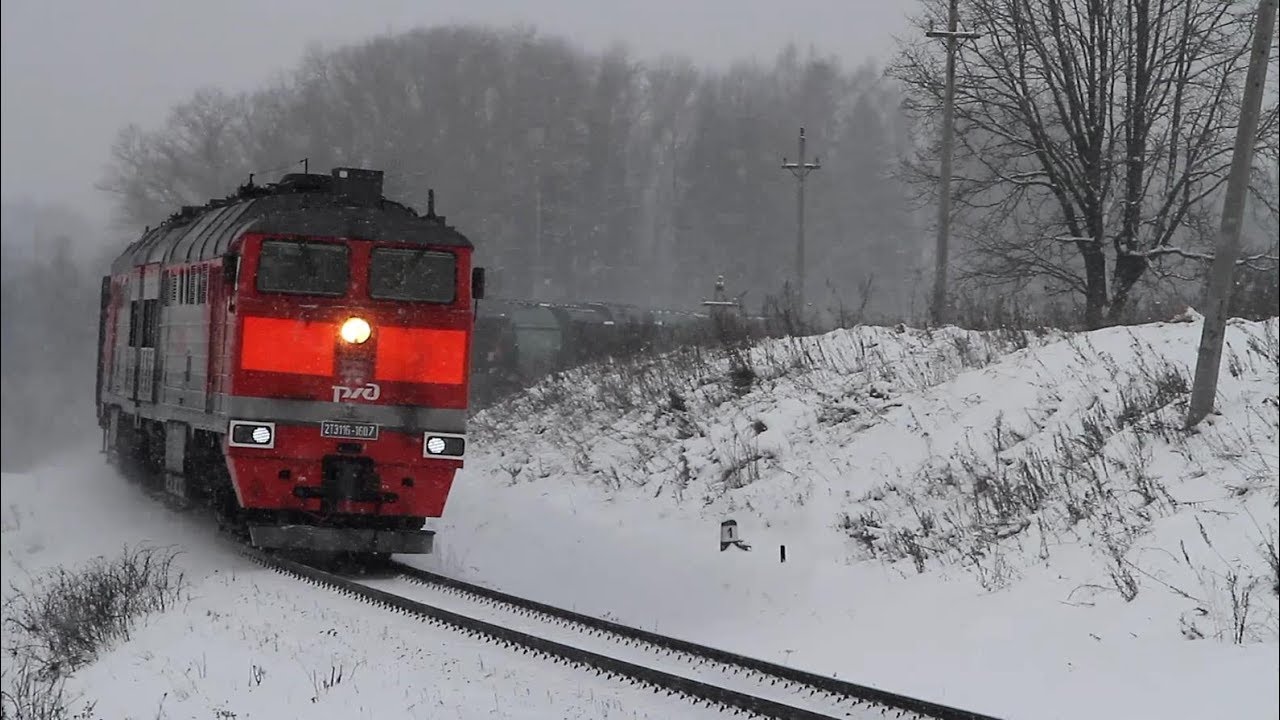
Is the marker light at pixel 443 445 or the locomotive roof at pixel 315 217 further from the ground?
the locomotive roof at pixel 315 217

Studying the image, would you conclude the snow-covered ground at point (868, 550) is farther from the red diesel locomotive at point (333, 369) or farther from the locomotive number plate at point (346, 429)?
the locomotive number plate at point (346, 429)

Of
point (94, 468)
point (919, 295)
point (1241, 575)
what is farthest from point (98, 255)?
point (1241, 575)

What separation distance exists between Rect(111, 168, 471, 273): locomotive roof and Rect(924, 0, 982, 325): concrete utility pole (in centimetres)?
705

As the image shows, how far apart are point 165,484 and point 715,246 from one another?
12.3 meters

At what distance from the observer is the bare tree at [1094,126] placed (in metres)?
17.1

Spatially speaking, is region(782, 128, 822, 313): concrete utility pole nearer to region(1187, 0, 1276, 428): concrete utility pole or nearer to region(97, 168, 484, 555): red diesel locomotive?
region(97, 168, 484, 555): red diesel locomotive

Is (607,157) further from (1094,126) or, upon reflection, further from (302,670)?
(302,670)

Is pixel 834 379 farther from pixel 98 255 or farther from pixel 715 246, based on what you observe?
pixel 98 255

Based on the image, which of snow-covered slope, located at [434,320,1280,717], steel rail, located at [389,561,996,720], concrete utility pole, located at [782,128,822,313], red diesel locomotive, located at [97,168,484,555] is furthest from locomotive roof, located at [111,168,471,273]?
concrete utility pole, located at [782,128,822,313]

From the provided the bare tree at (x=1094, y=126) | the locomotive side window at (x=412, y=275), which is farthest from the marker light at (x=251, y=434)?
the bare tree at (x=1094, y=126)

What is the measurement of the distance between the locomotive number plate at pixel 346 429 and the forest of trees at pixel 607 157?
407 inches

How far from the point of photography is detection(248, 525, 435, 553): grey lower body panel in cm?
1218

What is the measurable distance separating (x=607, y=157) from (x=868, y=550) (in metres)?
16.4

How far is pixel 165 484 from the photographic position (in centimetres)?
1598
